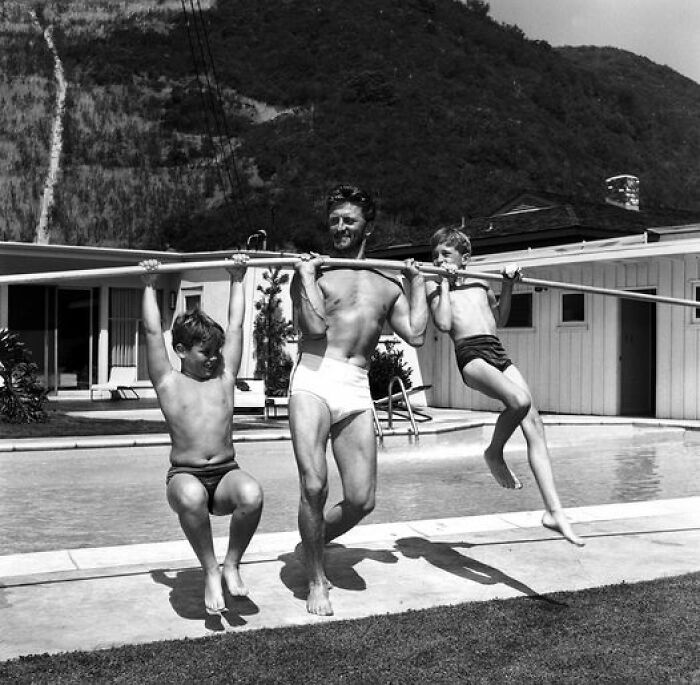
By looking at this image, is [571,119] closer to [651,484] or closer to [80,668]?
[651,484]

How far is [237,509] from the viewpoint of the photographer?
16.5ft

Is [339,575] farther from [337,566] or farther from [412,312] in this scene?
[412,312]

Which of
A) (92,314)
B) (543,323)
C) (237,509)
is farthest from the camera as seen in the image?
(92,314)

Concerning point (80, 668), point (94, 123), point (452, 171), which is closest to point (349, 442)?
point (80, 668)

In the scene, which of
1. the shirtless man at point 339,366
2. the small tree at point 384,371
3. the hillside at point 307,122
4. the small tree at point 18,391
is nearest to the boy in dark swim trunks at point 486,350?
the shirtless man at point 339,366

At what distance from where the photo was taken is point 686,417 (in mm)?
18469

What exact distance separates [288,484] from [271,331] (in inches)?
398

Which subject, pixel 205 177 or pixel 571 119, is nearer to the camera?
pixel 205 177

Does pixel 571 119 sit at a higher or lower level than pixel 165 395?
higher

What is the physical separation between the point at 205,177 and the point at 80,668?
233 feet

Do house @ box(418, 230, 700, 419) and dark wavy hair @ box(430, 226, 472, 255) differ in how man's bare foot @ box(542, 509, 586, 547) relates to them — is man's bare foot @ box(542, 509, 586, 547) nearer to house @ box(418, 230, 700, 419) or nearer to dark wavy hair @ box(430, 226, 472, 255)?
dark wavy hair @ box(430, 226, 472, 255)

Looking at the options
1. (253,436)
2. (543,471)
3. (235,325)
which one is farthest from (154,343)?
(253,436)

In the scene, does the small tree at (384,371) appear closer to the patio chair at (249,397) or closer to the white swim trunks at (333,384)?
the patio chair at (249,397)

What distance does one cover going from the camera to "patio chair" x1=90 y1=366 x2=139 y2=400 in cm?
2167
